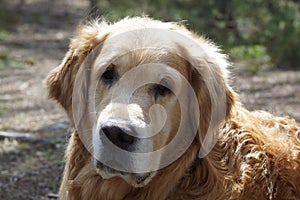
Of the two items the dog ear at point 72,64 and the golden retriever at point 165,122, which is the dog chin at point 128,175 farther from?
the dog ear at point 72,64

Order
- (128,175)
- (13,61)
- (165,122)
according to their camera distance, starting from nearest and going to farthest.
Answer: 1. (128,175)
2. (165,122)
3. (13,61)

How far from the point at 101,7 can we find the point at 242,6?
4.19m

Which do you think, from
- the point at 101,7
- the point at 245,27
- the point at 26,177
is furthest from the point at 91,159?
the point at 101,7

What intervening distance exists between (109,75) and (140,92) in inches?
10.4

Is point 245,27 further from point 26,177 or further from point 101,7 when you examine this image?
point 26,177

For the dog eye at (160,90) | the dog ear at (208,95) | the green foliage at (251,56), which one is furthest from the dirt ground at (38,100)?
the dog eye at (160,90)

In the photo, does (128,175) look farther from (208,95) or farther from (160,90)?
(208,95)

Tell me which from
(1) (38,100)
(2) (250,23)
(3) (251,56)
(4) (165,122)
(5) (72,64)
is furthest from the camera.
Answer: (2) (250,23)

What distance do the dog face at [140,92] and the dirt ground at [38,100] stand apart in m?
1.81

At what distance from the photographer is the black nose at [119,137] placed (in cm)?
367

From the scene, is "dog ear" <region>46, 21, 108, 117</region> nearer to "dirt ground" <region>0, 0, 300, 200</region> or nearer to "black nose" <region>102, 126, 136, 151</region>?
"black nose" <region>102, 126, 136, 151</region>

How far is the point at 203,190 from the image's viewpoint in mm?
4316

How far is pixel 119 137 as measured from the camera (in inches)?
146

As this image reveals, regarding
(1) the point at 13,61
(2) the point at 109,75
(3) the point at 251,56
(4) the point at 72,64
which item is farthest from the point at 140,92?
(3) the point at 251,56
